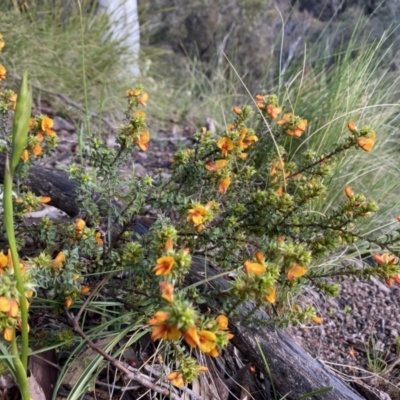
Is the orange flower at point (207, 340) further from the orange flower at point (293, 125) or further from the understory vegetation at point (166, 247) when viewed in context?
the orange flower at point (293, 125)

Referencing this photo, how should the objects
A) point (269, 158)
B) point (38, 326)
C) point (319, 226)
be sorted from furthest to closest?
point (269, 158) → point (38, 326) → point (319, 226)

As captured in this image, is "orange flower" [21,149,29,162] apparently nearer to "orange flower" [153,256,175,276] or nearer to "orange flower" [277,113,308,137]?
"orange flower" [153,256,175,276]

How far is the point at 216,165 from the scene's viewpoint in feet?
3.51

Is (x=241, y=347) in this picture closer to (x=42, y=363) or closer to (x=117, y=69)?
(x=42, y=363)

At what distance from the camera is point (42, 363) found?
105 cm

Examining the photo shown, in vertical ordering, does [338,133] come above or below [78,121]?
above

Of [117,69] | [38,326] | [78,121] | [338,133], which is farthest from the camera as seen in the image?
[117,69]

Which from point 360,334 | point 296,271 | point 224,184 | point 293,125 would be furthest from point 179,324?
point 360,334

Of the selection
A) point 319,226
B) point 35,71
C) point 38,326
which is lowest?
point 35,71

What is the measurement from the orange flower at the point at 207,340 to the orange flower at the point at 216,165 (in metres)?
0.48

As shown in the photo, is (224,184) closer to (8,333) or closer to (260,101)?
(260,101)

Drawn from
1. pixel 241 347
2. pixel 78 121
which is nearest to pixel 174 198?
pixel 241 347

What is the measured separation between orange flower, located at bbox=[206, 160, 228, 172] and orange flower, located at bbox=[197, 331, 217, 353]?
48cm

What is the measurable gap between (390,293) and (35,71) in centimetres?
222
